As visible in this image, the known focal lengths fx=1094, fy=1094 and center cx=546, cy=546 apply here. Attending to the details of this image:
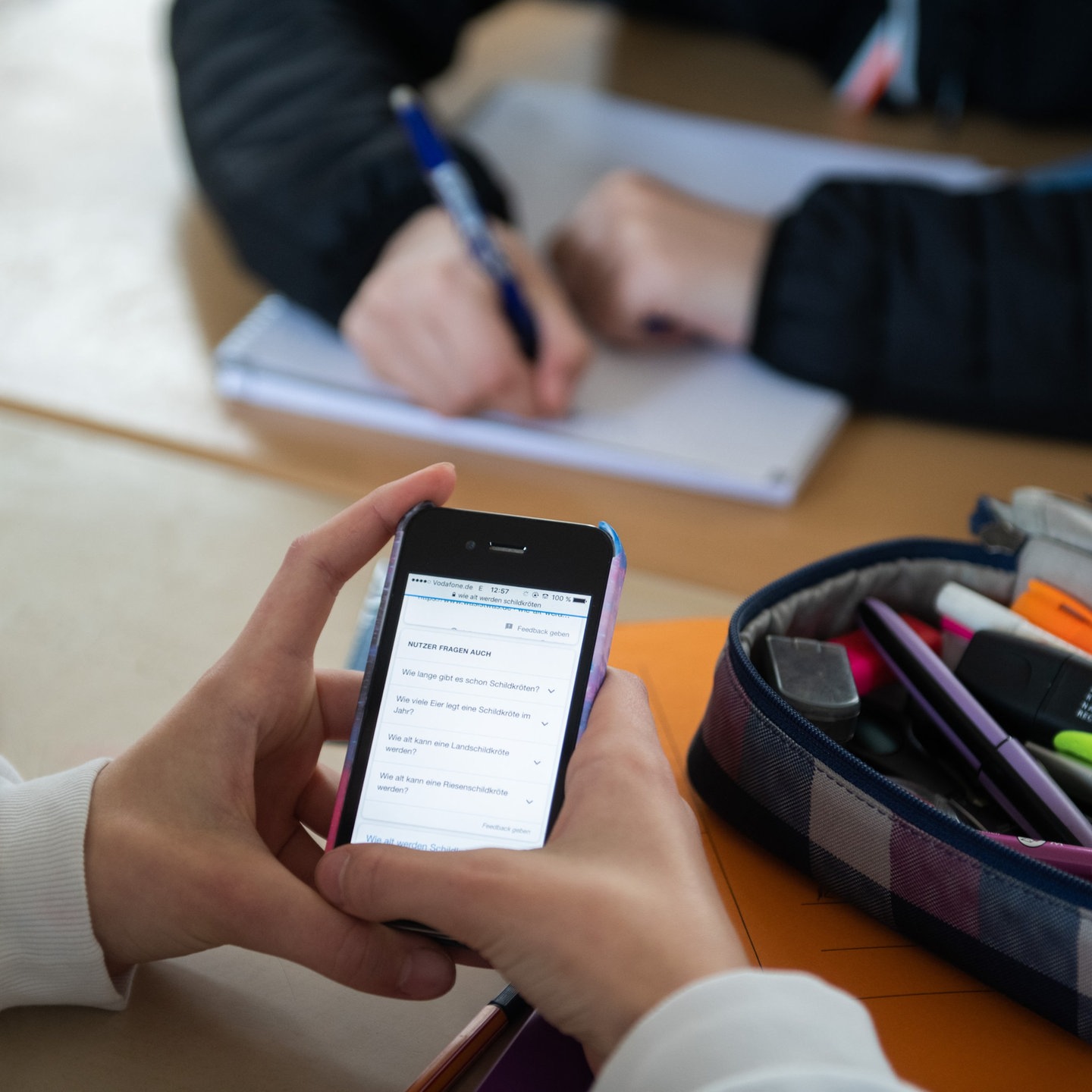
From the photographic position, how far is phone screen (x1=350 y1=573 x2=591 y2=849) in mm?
428

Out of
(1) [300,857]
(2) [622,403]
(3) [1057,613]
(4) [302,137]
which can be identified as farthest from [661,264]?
(1) [300,857]

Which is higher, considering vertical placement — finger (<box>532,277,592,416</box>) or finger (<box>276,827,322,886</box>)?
finger (<box>532,277,592,416</box>)

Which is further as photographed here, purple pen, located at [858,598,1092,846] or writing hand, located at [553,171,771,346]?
writing hand, located at [553,171,771,346]

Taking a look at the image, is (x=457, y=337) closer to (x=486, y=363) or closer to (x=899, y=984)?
(x=486, y=363)

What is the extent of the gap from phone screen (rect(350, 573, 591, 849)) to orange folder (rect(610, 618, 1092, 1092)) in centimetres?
10

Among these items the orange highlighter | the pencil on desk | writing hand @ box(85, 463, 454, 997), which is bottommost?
the pencil on desk

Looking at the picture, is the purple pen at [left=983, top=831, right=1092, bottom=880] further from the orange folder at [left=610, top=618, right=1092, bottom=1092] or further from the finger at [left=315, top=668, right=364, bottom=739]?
the finger at [left=315, top=668, right=364, bottom=739]

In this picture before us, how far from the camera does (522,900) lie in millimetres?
353

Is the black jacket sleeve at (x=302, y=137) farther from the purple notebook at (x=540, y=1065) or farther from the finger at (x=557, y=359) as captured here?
the purple notebook at (x=540, y=1065)

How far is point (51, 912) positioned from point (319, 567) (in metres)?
0.16

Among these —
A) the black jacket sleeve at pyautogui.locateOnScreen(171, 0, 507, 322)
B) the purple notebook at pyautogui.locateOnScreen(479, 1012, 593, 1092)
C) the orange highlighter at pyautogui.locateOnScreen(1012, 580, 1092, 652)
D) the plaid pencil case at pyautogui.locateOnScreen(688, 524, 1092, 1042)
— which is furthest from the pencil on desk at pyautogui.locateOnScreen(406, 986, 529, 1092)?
the black jacket sleeve at pyautogui.locateOnScreen(171, 0, 507, 322)

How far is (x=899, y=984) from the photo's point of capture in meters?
0.43

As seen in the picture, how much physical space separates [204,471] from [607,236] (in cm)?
35

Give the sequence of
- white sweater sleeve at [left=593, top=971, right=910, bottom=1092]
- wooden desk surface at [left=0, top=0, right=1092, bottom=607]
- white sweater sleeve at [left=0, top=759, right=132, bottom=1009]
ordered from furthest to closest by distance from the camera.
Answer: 1. wooden desk surface at [left=0, top=0, right=1092, bottom=607]
2. white sweater sleeve at [left=0, top=759, right=132, bottom=1009]
3. white sweater sleeve at [left=593, top=971, right=910, bottom=1092]
